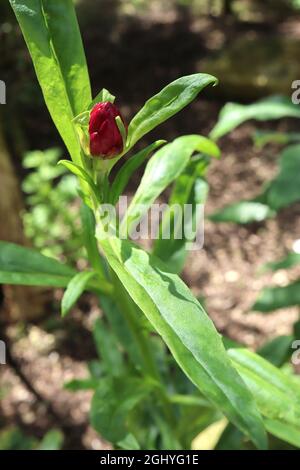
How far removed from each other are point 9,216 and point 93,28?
3541 mm

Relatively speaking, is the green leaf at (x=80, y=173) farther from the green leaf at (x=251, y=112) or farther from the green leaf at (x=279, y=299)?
the green leaf at (x=279, y=299)

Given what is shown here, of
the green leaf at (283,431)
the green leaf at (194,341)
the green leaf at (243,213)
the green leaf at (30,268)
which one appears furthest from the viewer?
the green leaf at (243,213)

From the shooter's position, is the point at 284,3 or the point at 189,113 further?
the point at 284,3

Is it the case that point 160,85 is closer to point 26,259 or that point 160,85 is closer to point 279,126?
point 279,126

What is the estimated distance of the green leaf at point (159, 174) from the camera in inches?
43.2

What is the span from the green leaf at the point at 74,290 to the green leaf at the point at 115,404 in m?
0.29

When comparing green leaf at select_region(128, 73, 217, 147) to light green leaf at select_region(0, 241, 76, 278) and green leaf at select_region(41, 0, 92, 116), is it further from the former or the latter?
light green leaf at select_region(0, 241, 76, 278)

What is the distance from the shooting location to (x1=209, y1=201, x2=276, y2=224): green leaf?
7.49ft

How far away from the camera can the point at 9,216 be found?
8.14 feet

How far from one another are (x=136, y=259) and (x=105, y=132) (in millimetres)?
204

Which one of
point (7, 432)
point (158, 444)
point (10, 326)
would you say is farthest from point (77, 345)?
point (158, 444)

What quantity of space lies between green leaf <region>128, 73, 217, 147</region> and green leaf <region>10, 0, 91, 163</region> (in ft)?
0.43

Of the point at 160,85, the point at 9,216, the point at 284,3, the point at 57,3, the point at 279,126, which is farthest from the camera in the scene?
the point at 284,3

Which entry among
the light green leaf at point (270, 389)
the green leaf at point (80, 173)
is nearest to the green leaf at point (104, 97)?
the green leaf at point (80, 173)
